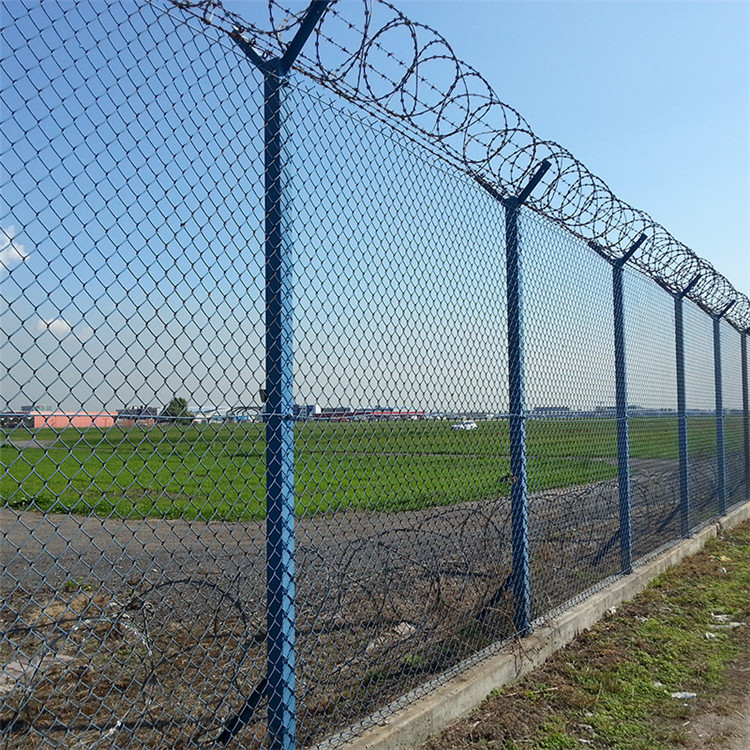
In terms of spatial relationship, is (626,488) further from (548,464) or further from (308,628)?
(308,628)

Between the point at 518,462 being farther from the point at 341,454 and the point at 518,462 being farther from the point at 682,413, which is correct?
the point at 682,413

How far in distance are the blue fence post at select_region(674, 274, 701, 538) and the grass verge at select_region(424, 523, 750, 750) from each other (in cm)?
176

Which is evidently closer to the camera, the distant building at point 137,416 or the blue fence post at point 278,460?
the distant building at point 137,416

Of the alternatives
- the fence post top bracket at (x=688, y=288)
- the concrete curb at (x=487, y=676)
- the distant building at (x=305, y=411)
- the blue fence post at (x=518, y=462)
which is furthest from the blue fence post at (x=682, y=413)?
the distant building at (x=305, y=411)

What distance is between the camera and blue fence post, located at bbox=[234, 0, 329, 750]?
121 inches

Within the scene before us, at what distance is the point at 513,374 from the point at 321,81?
2.37 metres

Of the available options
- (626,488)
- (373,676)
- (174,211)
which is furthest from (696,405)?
(174,211)

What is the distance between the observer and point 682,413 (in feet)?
28.4

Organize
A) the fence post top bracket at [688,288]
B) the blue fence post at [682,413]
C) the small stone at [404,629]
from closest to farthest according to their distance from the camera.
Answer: the small stone at [404,629] < the blue fence post at [682,413] < the fence post top bracket at [688,288]

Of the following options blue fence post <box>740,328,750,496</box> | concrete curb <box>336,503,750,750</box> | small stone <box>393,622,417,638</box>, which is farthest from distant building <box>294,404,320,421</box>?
blue fence post <box>740,328,750,496</box>

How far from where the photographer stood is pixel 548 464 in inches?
251

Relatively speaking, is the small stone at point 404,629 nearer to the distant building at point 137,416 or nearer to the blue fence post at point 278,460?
the blue fence post at point 278,460

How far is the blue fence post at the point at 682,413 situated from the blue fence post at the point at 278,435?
6.61 meters

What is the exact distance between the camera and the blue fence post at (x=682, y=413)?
27.9 ft
